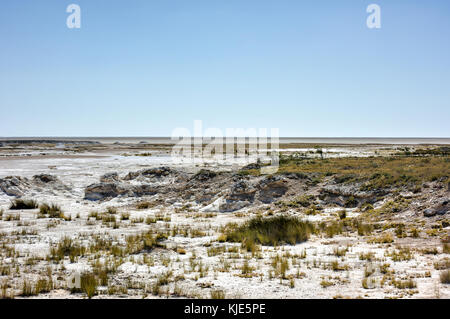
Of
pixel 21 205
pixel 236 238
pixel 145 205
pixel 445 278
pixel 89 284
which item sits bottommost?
pixel 145 205

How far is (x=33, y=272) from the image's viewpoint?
9.34 metres

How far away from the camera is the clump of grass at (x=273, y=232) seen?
13.2 meters

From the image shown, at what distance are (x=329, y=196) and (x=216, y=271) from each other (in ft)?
42.9

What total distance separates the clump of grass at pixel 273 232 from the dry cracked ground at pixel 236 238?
0.05 m

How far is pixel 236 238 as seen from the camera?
43.9ft

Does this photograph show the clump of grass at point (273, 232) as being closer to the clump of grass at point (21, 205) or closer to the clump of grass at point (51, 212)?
the clump of grass at point (51, 212)

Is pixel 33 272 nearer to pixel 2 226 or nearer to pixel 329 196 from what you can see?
pixel 2 226

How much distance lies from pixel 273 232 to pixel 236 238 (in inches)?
54.8

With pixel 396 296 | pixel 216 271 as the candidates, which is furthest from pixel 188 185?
pixel 396 296

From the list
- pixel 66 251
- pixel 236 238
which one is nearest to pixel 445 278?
pixel 236 238

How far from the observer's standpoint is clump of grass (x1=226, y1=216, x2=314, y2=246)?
1315cm

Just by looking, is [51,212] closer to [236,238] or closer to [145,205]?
[145,205]

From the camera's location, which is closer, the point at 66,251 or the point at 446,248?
the point at 446,248

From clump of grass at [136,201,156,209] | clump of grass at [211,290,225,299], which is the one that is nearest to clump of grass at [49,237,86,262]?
clump of grass at [211,290,225,299]
